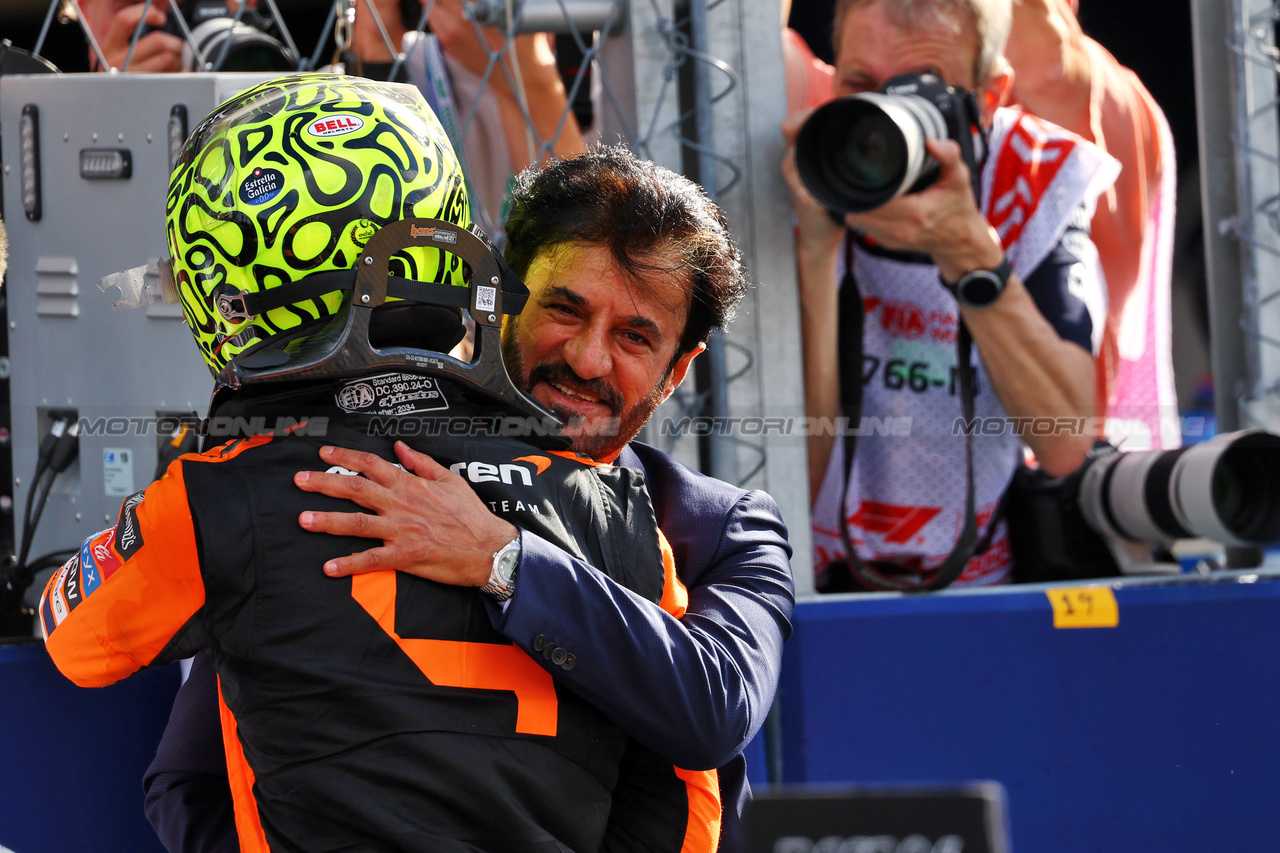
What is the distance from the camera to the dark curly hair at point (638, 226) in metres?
1.29

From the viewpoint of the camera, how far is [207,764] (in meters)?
1.15

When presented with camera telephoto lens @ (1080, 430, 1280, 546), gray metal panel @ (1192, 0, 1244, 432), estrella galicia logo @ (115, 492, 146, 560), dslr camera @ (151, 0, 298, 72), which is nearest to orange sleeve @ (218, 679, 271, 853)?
estrella galicia logo @ (115, 492, 146, 560)

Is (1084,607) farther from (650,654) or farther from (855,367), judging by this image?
(650,654)

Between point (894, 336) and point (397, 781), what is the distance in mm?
1394

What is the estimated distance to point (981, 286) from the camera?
187 cm

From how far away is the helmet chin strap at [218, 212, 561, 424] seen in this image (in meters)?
0.94

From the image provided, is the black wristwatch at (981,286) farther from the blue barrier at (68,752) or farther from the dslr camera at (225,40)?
the blue barrier at (68,752)

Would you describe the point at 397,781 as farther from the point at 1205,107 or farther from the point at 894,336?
the point at 1205,107

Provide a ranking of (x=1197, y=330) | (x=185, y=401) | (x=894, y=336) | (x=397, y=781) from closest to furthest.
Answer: (x=397, y=781)
(x=185, y=401)
(x=894, y=336)
(x=1197, y=330)

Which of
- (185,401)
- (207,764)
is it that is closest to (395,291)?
(207,764)

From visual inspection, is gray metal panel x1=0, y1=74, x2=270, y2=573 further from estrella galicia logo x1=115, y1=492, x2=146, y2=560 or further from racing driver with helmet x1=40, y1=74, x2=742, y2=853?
estrella galicia logo x1=115, y1=492, x2=146, y2=560

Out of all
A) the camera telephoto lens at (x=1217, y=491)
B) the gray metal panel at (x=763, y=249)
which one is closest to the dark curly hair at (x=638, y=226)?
the gray metal panel at (x=763, y=249)

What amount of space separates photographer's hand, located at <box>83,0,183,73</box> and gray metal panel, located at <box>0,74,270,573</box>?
1.84ft

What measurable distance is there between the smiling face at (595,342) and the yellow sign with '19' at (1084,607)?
87 centimetres
